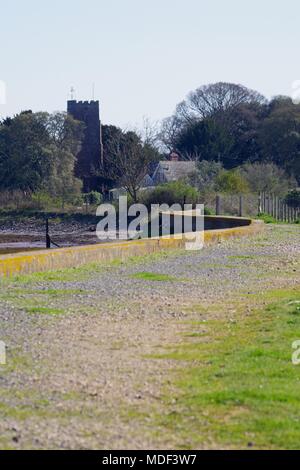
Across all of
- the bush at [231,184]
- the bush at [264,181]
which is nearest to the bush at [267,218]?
the bush at [231,184]

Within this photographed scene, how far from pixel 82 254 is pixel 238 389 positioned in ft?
34.4

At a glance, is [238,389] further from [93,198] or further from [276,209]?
[93,198]

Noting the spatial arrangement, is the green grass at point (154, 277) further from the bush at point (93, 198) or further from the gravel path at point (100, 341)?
the bush at point (93, 198)

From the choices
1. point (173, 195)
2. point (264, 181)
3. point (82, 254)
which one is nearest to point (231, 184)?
point (173, 195)

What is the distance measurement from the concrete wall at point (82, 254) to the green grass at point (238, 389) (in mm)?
5630

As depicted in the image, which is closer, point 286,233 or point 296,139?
point 286,233

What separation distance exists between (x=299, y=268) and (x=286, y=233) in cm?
1115

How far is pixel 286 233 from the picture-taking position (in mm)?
28906

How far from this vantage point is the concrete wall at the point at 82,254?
1562 centimetres

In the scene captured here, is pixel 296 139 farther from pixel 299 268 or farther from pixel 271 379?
pixel 271 379

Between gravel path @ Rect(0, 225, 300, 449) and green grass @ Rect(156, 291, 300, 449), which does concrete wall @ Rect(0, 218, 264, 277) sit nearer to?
gravel path @ Rect(0, 225, 300, 449)

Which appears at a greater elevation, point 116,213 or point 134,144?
point 134,144

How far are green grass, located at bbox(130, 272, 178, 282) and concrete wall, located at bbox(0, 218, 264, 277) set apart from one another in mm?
1602

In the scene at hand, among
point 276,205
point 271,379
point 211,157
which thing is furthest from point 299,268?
point 211,157
